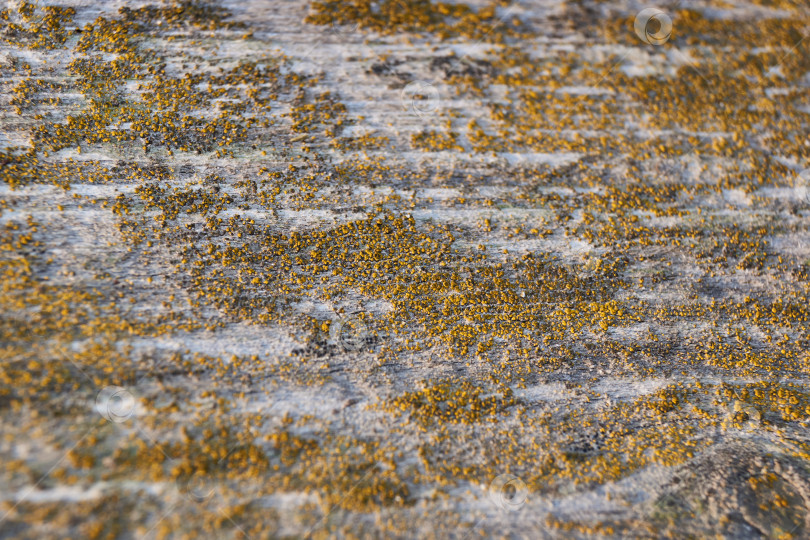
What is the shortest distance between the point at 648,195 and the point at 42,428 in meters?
4.36

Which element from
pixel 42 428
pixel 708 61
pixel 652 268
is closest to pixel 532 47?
pixel 708 61

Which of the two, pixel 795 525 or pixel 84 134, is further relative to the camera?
pixel 84 134

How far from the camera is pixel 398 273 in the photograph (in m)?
3.22

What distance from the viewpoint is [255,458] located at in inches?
105

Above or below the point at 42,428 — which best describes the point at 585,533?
below

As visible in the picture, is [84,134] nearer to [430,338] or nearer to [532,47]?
[430,338]

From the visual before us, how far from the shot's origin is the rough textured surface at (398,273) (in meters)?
2.69

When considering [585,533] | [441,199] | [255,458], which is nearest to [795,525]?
[585,533]

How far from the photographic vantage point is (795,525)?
2768 millimetres

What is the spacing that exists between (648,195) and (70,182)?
4248 millimetres

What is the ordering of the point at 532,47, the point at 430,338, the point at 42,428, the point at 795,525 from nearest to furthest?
1. the point at 42,428
2. the point at 795,525
3. the point at 430,338
4. the point at 532,47

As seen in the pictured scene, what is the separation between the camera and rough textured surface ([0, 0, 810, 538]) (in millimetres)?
2686

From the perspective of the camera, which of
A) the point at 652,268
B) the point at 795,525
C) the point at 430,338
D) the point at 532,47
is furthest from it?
the point at 532,47

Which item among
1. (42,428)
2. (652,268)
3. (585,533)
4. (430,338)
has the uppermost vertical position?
(652,268)
